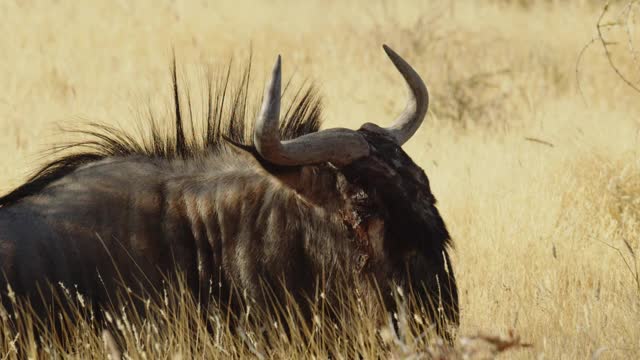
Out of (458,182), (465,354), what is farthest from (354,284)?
(458,182)

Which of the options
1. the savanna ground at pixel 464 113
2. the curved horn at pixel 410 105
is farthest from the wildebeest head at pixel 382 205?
the curved horn at pixel 410 105

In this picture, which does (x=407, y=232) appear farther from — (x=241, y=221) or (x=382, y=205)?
(x=241, y=221)

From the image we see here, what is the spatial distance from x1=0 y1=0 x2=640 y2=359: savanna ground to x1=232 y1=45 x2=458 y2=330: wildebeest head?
274mm

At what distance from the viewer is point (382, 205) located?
457 centimetres

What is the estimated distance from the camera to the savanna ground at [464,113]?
190 inches

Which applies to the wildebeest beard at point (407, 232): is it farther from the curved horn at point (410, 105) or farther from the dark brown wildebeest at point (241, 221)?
the curved horn at point (410, 105)

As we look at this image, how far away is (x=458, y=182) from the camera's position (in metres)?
8.09

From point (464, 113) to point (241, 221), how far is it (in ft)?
23.2

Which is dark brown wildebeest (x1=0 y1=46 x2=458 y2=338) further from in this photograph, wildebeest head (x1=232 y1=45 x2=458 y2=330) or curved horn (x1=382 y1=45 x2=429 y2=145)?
curved horn (x1=382 y1=45 x2=429 y2=145)

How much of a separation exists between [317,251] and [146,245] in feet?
2.38

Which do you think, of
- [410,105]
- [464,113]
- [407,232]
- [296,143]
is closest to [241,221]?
[296,143]

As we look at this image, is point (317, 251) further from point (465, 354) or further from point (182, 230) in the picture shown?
point (465, 354)

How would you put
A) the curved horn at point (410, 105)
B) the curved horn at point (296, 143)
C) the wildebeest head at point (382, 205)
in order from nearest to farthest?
the curved horn at point (296, 143), the wildebeest head at point (382, 205), the curved horn at point (410, 105)

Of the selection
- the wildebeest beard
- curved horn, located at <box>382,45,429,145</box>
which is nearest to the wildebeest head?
the wildebeest beard
